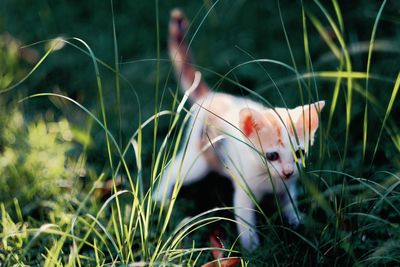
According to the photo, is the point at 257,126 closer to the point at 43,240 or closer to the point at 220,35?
the point at 43,240

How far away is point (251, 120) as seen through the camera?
184cm

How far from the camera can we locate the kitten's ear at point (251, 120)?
5.97ft

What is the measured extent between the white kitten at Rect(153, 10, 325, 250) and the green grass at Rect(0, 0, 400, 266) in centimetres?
7

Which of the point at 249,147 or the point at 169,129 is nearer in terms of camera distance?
the point at 169,129

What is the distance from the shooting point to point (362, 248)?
70.4 inches

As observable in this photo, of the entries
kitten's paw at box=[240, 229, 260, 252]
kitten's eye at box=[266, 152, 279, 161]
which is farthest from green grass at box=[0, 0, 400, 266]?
kitten's eye at box=[266, 152, 279, 161]

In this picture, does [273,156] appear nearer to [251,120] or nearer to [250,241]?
[251,120]

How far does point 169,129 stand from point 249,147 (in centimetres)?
35

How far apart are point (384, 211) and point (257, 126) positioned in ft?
1.87

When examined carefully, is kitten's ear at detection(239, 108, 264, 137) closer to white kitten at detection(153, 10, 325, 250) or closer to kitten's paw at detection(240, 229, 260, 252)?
white kitten at detection(153, 10, 325, 250)

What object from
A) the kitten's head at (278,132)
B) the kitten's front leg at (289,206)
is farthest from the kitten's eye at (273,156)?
the kitten's front leg at (289,206)

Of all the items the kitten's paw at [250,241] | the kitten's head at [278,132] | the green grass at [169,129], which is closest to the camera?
the green grass at [169,129]

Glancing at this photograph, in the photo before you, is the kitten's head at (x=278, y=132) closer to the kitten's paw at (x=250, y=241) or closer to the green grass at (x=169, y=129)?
the green grass at (x=169, y=129)

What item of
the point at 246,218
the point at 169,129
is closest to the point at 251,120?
the point at 169,129
